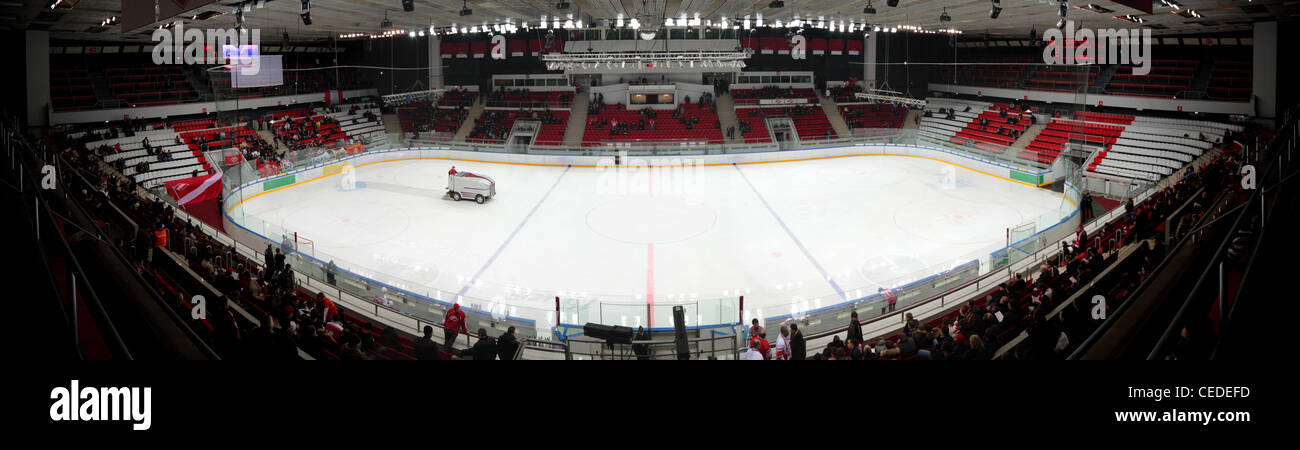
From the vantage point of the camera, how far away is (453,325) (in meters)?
8.92

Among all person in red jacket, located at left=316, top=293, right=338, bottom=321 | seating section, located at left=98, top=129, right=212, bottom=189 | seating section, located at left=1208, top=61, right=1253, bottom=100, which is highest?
seating section, located at left=1208, top=61, right=1253, bottom=100

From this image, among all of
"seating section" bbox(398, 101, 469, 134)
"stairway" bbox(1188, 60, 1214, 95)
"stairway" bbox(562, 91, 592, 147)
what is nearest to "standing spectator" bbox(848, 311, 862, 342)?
"stairway" bbox(562, 91, 592, 147)

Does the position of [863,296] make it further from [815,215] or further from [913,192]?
[913,192]

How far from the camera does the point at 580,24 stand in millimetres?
20266

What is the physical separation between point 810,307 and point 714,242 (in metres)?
5.63

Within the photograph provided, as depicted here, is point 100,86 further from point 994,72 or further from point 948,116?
point 994,72

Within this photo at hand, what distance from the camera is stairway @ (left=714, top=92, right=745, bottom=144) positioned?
31.5 m

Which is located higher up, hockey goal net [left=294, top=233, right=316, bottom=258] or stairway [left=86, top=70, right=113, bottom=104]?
stairway [left=86, top=70, right=113, bottom=104]

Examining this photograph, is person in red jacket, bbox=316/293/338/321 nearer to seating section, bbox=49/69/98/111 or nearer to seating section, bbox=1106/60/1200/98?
seating section, bbox=49/69/98/111

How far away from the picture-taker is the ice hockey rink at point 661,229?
11953mm
